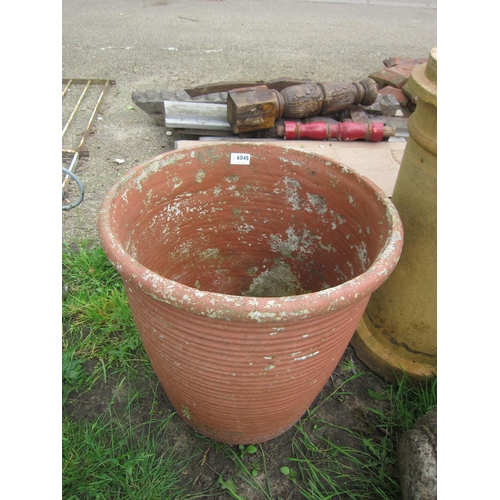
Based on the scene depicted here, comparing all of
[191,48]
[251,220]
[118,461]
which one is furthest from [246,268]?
[191,48]

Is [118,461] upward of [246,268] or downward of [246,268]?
downward

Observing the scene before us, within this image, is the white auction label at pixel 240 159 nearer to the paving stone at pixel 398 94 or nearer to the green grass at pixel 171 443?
the green grass at pixel 171 443

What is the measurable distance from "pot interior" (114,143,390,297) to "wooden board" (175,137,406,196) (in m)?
1.19

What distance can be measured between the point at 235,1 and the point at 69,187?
5999 millimetres

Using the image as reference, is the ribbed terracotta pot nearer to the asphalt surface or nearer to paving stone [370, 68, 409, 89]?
the asphalt surface

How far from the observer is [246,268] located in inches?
86.2

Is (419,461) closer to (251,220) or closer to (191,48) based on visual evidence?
(251,220)

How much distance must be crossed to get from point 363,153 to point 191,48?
11.1ft

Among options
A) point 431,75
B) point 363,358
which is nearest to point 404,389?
point 363,358

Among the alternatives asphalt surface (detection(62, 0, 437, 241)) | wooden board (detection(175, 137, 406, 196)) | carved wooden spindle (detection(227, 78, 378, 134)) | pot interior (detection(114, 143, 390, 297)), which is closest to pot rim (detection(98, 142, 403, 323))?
pot interior (detection(114, 143, 390, 297))

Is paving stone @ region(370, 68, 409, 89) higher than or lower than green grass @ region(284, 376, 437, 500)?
higher

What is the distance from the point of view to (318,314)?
43.5 inches

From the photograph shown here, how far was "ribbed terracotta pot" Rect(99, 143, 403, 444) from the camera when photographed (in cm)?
115

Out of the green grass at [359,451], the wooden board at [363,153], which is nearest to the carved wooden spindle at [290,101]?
the wooden board at [363,153]
